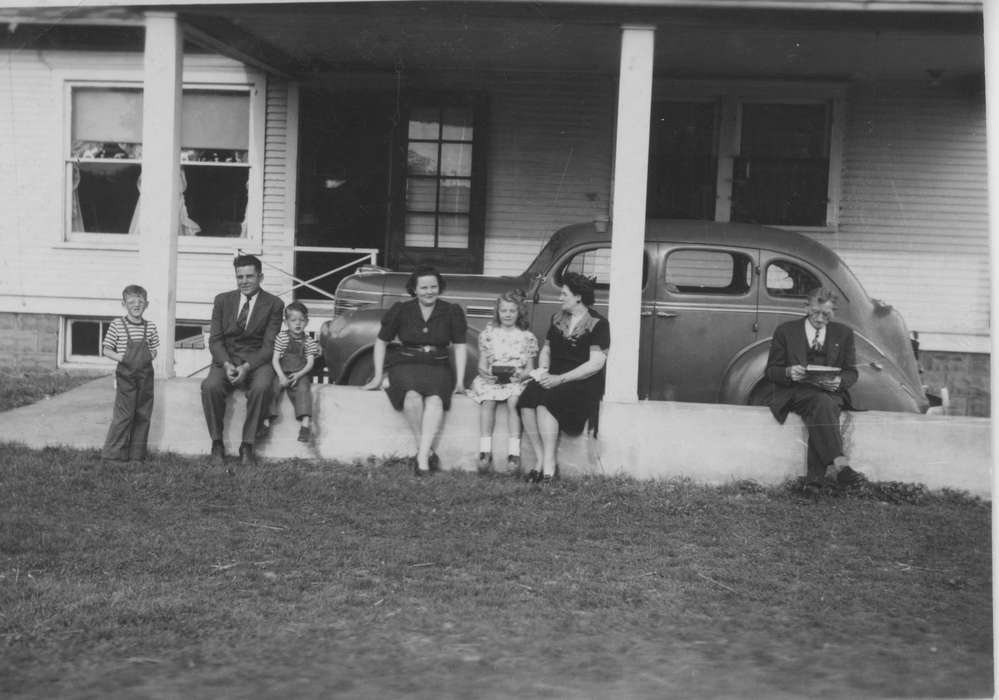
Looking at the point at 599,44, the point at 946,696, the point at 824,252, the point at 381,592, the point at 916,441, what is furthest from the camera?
the point at 599,44

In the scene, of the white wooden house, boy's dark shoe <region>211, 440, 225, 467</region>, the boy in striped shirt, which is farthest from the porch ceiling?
boy's dark shoe <region>211, 440, 225, 467</region>

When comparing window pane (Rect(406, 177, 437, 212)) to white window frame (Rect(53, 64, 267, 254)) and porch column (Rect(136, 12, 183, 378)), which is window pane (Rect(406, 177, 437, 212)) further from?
porch column (Rect(136, 12, 183, 378))

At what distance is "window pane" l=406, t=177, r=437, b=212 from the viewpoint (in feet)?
40.1

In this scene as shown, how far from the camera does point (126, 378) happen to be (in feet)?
25.6

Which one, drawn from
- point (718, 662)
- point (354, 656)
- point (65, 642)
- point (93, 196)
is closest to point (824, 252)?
point (718, 662)

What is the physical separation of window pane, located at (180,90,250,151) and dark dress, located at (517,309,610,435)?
5.82 meters

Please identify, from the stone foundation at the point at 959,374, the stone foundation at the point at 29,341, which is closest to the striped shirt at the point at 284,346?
the stone foundation at the point at 29,341

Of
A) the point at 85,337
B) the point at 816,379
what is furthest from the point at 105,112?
the point at 816,379

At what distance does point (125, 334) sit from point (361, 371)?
180cm

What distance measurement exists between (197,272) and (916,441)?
25.2 ft

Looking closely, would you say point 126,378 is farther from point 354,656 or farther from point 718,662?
point 718,662

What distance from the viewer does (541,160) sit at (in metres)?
12.1

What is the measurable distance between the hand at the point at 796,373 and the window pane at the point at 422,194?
18.5 ft

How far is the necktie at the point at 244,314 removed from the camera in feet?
26.2
